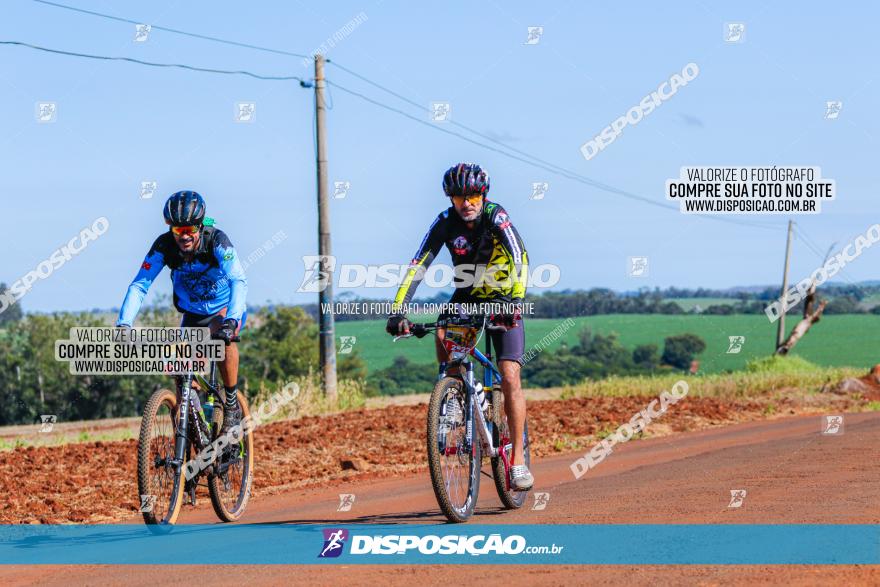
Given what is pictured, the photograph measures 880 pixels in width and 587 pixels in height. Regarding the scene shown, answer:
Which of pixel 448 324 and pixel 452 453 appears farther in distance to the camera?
pixel 448 324

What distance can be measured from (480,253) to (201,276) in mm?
2296

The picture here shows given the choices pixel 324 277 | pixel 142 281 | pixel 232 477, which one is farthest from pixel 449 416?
pixel 324 277

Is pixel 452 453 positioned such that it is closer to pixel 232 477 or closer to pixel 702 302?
pixel 232 477

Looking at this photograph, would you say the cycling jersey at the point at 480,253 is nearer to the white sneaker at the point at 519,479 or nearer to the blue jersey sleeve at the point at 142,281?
the white sneaker at the point at 519,479

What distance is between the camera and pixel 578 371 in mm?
57438

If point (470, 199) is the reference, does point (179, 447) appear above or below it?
below

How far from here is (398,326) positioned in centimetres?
862

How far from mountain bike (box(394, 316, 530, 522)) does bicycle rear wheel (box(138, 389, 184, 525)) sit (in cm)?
191

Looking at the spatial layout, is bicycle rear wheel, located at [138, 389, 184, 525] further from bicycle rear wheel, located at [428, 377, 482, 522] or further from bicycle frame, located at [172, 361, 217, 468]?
bicycle rear wheel, located at [428, 377, 482, 522]

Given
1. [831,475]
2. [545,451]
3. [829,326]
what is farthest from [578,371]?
[831,475]

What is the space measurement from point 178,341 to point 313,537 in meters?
1.91

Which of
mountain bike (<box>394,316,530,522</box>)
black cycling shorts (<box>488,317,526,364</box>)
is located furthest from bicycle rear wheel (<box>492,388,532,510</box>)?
black cycling shorts (<box>488,317,526,364</box>)

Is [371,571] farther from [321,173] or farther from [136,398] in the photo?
[136,398]

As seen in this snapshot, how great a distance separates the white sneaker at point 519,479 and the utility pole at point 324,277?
15.2 meters
